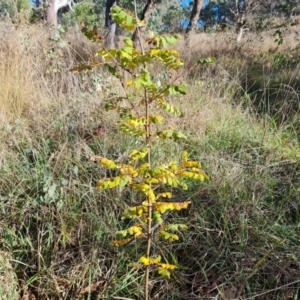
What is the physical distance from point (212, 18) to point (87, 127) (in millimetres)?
27726

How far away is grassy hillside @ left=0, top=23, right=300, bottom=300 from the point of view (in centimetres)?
141

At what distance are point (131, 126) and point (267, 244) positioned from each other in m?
0.84

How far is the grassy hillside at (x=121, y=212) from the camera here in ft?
4.63

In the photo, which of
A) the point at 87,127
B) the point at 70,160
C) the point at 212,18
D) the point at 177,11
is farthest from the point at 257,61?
the point at 177,11

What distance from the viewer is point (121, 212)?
1.66m

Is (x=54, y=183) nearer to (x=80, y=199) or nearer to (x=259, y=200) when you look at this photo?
(x=80, y=199)

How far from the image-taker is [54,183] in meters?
1.58

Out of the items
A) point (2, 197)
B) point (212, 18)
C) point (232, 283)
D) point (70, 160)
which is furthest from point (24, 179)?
point (212, 18)

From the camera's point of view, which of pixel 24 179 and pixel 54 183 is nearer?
pixel 54 183

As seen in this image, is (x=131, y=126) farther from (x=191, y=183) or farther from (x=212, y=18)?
(x=212, y=18)

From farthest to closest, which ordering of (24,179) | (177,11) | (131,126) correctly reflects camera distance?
(177,11) → (24,179) → (131,126)

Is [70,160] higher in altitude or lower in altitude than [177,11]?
lower

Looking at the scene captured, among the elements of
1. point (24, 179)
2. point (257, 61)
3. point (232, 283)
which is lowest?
point (232, 283)

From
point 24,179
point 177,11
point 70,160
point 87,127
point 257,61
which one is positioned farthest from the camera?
point 177,11
